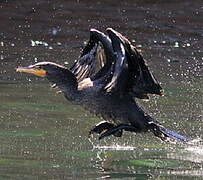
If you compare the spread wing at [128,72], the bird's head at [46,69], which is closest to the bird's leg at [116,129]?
the spread wing at [128,72]

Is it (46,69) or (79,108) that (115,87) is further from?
(79,108)

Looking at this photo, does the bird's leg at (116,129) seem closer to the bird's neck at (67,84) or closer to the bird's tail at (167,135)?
the bird's tail at (167,135)

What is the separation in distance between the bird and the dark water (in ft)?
1.01

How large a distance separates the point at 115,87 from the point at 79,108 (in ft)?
10.8

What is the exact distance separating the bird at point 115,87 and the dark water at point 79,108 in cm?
31

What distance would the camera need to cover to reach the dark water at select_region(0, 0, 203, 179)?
10.4 meters

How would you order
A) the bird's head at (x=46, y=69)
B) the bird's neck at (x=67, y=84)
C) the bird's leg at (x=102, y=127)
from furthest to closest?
the bird's leg at (x=102, y=127) → the bird's neck at (x=67, y=84) → the bird's head at (x=46, y=69)

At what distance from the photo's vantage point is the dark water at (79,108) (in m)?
10.4

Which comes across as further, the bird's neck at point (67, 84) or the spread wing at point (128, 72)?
the bird's neck at point (67, 84)

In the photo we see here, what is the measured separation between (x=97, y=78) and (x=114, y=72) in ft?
1.47

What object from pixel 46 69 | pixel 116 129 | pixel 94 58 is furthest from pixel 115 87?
pixel 94 58

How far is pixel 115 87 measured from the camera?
10.6 metres

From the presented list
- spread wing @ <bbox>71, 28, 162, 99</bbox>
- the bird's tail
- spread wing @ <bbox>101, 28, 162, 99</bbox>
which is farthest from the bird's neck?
the bird's tail

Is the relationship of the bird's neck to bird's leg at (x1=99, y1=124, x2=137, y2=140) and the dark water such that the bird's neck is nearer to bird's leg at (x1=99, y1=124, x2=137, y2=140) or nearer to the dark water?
bird's leg at (x1=99, y1=124, x2=137, y2=140)
